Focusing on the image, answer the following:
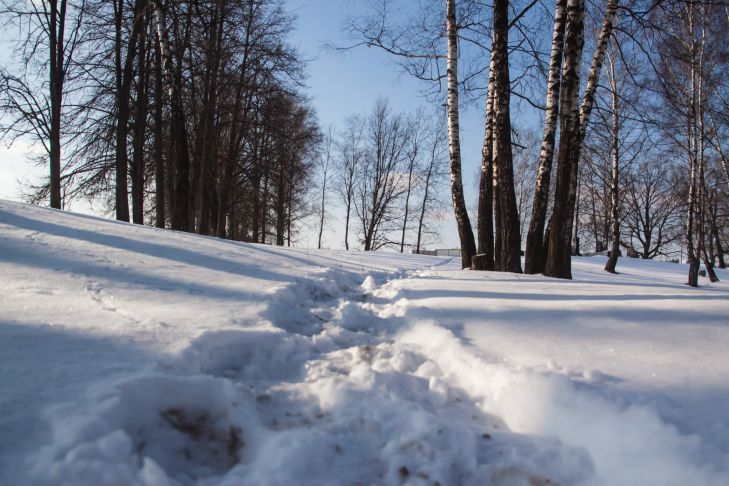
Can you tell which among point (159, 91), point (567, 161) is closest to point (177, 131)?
point (159, 91)

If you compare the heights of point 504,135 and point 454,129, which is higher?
point 454,129

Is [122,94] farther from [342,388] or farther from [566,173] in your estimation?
[342,388]

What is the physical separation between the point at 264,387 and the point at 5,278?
2.24 m

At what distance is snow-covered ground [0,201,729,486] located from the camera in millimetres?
1137

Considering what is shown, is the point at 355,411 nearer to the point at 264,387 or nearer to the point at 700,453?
the point at 264,387

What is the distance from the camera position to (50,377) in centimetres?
136

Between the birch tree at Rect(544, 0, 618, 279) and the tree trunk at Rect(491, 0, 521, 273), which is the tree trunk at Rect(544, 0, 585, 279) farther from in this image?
the tree trunk at Rect(491, 0, 521, 273)

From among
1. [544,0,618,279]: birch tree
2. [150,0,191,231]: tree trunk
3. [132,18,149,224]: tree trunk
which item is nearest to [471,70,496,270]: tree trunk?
[544,0,618,279]: birch tree

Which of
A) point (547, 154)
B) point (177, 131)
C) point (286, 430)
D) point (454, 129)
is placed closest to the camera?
point (286, 430)

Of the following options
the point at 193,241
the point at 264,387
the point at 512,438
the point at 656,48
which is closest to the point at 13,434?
the point at 264,387

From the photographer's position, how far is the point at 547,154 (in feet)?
19.8

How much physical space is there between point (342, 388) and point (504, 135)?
5.38 meters

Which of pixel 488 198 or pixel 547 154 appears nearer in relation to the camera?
pixel 547 154

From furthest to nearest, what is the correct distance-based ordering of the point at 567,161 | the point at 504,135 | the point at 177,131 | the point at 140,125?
1. the point at 140,125
2. the point at 177,131
3. the point at 504,135
4. the point at 567,161
